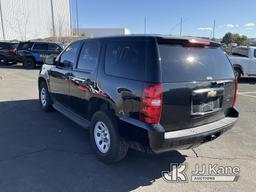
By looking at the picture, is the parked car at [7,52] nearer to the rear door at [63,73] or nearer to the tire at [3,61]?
the tire at [3,61]

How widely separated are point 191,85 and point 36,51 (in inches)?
624

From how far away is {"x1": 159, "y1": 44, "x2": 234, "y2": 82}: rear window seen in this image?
3088 mm

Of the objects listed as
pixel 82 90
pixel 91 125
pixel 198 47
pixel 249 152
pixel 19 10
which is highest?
pixel 19 10

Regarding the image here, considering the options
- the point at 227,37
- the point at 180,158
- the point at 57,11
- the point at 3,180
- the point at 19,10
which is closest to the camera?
the point at 3,180

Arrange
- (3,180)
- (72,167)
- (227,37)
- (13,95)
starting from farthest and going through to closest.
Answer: (227,37)
(13,95)
(72,167)
(3,180)

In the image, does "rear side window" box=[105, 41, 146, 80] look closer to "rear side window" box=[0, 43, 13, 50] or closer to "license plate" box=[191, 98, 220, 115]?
"license plate" box=[191, 98, 220, 115]

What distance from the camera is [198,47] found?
350cm

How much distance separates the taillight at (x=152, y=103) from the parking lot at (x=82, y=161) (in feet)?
3.13

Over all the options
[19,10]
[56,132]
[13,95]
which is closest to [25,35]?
[19,10]

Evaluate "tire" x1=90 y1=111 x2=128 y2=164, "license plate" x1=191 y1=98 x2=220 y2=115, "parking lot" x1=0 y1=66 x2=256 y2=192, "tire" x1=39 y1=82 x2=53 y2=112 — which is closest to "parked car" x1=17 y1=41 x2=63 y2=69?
"tire" x1=39 y1=82 x2=53 y2=112

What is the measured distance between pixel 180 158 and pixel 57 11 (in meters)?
62.2

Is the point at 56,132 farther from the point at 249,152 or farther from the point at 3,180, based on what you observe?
the point at 249,152

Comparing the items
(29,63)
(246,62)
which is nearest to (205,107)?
(246,62)

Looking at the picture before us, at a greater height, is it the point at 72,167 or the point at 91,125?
the point at 91,125
